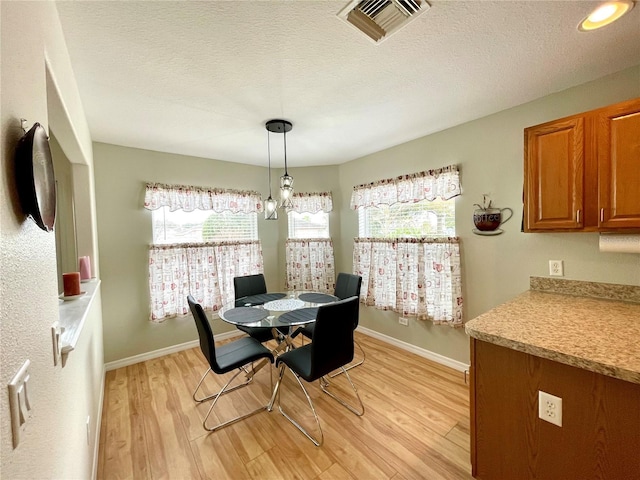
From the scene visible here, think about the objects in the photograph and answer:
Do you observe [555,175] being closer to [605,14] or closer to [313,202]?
[605,14]

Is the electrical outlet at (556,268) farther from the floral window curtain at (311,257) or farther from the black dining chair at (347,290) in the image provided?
the floral window curtain at (311,257)

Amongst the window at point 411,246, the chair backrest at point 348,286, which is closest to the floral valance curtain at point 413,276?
the window at point 411,246

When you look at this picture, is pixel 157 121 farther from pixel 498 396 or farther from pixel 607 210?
pixel 607 210

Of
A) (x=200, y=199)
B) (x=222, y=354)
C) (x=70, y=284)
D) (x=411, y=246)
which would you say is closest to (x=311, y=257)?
(x=411, y=246)

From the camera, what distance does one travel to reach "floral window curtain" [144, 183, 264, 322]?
3.12 meters

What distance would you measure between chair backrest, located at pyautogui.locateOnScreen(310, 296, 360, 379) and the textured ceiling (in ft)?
4.88

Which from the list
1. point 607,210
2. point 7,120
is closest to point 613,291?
point 607,210

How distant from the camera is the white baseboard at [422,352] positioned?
2739mm

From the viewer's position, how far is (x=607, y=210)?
1.64 metres

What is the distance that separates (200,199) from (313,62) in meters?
2.32

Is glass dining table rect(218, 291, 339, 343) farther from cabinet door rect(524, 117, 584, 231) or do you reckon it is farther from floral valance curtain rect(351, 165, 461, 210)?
cabinet door rect(524, 117, 584, 231)

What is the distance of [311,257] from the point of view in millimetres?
3910

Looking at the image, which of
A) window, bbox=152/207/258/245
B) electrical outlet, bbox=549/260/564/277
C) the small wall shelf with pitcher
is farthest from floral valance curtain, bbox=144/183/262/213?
electrical outlet, bbox=549/260/564/277

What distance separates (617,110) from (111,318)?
4.44m
